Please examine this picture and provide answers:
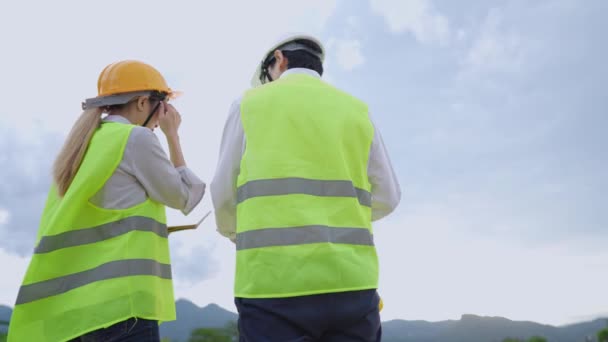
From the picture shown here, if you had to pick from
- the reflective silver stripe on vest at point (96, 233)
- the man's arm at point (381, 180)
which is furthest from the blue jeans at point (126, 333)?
the man's arm at point (381, 180)

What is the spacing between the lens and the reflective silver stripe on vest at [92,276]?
3602 millimetres

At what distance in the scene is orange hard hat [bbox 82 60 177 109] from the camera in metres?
4.29

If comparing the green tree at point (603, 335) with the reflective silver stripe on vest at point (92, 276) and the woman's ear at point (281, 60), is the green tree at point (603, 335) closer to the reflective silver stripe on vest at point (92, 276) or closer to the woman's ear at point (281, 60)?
the woman's ear at point (281, 60)

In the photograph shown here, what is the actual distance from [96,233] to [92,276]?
26 cm

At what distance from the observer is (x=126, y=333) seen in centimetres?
351

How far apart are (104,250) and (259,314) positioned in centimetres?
118

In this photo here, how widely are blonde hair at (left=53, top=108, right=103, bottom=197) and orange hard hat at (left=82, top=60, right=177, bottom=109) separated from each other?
11.6 inches

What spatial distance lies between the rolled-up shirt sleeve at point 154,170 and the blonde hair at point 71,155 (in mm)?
331

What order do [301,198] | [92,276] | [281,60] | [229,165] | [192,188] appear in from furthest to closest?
[192,188], [281,60], [92,276], [229,165], [301,198]

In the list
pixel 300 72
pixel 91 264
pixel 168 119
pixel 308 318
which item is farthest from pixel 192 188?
pixel 308 318

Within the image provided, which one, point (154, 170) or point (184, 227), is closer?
point (154, 170)

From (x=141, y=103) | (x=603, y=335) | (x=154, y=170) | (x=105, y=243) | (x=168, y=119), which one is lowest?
(x=603, y=335)

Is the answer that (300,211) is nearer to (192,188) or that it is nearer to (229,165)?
(229,165)

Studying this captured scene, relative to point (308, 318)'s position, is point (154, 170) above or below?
above
